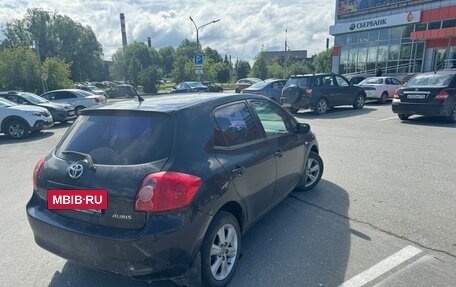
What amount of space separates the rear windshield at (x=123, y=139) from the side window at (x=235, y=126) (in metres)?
0.50

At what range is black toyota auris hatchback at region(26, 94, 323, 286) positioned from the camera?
7.55 ft

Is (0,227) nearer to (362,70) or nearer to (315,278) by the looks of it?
(315,278)

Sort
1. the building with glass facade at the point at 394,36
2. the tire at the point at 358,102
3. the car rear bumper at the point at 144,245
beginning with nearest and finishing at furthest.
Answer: the car rear bumper at the point at 144,245, the tire at the point at 358,102, the building with glass facade at the point at 394,36

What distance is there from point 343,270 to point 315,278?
0.30 meters

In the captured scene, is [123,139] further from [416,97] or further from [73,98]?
[73,98]

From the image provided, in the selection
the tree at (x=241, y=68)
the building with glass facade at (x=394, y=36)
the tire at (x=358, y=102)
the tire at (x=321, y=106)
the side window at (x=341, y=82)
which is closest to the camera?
the tire at (x=321, y=106)

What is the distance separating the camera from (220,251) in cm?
→ 275

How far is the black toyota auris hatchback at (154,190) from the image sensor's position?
90.6 inches

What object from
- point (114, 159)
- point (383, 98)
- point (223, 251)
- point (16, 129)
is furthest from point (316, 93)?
point (114, 159)

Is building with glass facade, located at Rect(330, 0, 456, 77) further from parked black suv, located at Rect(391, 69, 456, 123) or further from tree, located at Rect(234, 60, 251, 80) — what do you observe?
tree, located at Rect(234, 60, 251, 80)

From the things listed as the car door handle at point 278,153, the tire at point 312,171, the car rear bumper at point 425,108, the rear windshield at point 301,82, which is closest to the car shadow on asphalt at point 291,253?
the tire at point 312,171

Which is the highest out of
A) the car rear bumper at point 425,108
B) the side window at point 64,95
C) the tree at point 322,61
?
the tree at point 322,61

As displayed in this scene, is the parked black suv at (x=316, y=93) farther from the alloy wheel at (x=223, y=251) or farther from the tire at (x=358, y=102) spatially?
the alloy wheel at (x=223, y=251)

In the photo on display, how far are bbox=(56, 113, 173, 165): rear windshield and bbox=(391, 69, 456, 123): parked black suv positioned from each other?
996 centimetres
